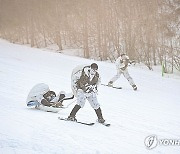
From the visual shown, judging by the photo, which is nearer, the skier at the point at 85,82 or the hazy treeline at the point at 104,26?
the skier at the point at 85,82

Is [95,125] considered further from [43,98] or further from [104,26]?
[104,26]

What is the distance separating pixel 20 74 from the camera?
17156 mm

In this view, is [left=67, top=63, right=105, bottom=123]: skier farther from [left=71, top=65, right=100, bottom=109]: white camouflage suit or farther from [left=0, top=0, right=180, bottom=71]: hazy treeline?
[left=0, top=0, right=180, bottom=71]: hazy treeline

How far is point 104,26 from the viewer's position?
32.0m

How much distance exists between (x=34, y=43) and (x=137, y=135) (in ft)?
129

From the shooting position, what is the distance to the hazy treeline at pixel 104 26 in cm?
2594

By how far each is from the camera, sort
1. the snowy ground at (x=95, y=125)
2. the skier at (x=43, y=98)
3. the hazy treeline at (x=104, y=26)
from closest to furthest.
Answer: the snowy ground at (x=95, y=125), the skier at (x=43, y=98), the hazy treeline at (x=104, y=26)

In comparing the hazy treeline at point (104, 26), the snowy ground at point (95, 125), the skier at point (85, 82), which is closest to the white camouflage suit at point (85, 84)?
the skier at point (85, 82)

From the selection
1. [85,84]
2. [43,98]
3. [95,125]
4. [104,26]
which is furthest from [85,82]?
[104,26]

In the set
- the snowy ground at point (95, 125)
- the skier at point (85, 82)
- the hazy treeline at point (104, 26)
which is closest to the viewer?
the snowy ground at point (95, 125)

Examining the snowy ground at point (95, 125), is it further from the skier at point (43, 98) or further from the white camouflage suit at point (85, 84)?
the white camouflage suit at point (85, 84)

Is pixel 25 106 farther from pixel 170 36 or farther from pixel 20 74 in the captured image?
pixel 170 36

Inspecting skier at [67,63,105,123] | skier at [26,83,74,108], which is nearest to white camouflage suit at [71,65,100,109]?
skier at [67,63,105,123]

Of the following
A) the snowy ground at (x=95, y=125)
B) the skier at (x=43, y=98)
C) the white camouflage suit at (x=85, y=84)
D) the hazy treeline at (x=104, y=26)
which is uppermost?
the hazy treeline at (x=104, y=26)
